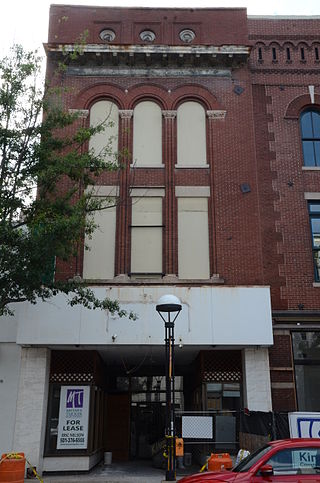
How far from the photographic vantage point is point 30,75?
543 inches

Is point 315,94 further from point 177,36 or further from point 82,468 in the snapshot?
point 82,468

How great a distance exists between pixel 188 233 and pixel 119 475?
821 cm

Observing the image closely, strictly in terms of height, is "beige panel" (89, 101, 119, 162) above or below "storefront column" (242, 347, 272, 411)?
above

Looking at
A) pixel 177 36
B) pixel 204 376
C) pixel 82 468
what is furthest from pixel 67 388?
pixel 177 36

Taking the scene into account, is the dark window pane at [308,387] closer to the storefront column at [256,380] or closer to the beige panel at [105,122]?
the storefront column at [256,380]

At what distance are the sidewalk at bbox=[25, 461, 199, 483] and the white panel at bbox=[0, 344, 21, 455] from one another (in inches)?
63.8

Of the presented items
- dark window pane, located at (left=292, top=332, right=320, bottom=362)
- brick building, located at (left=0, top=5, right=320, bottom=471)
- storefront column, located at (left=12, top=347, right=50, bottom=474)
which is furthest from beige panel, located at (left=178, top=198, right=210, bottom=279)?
storefront column, located at (left=12, top=347, right=50, bottom=474)

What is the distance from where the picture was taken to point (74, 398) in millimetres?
16219

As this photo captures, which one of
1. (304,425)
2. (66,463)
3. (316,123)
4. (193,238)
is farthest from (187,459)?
(316,123)

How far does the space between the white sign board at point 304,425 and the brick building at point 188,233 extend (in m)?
3.42

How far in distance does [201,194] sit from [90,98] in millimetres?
5746

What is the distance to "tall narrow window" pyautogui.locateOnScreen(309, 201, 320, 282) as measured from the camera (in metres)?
17.7

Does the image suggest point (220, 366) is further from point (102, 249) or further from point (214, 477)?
point (214, 477)

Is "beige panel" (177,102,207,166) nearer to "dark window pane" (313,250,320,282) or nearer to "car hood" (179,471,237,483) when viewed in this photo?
→ "dark window pane" (313,250,320,282)
